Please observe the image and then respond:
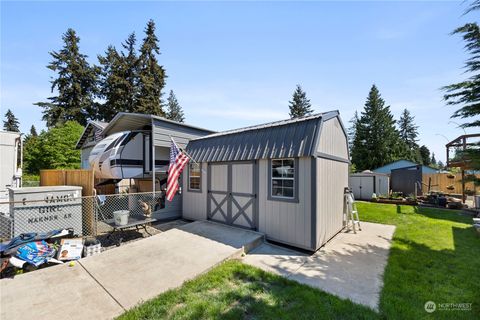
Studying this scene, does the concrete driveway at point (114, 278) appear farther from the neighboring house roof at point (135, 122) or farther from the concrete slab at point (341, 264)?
the neighboring house roof at point (135, 122)

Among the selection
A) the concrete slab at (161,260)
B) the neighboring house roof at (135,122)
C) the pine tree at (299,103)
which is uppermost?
the pine tree at (299,103)

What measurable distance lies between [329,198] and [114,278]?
5.76 m

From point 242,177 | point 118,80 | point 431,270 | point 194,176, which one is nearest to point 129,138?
point 194,176

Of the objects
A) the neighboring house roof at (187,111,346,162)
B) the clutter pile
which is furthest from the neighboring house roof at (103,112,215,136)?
the clutter pile

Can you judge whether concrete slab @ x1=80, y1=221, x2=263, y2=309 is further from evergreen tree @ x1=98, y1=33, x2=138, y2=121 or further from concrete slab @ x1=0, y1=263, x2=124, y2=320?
evergreen tree @ x1=98, y1=33, x2=138, y2=121

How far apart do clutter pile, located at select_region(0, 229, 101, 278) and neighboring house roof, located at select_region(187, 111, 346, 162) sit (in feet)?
14.4

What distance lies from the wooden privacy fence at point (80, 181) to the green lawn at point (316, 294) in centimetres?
472

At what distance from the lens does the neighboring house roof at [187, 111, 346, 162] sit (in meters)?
5.71

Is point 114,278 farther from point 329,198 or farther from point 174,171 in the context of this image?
point 329,198

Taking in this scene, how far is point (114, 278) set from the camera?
420cm

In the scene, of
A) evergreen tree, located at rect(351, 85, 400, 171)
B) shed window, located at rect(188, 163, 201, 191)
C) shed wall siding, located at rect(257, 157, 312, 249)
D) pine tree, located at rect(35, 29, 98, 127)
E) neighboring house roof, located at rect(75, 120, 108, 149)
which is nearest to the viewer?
shed wall siding, located at rect(257, 157, 312, 249)

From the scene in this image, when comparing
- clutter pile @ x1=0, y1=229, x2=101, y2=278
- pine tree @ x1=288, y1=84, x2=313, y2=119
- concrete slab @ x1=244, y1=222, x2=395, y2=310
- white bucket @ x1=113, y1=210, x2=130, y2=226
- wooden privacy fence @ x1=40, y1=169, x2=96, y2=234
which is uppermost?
pine tree @ x1=288, y1=84, x2=313, y2=119

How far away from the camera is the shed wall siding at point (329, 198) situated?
5746 millimetres

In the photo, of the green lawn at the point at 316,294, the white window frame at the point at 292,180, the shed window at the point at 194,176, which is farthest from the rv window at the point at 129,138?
the green lawn at the point at 316,294
